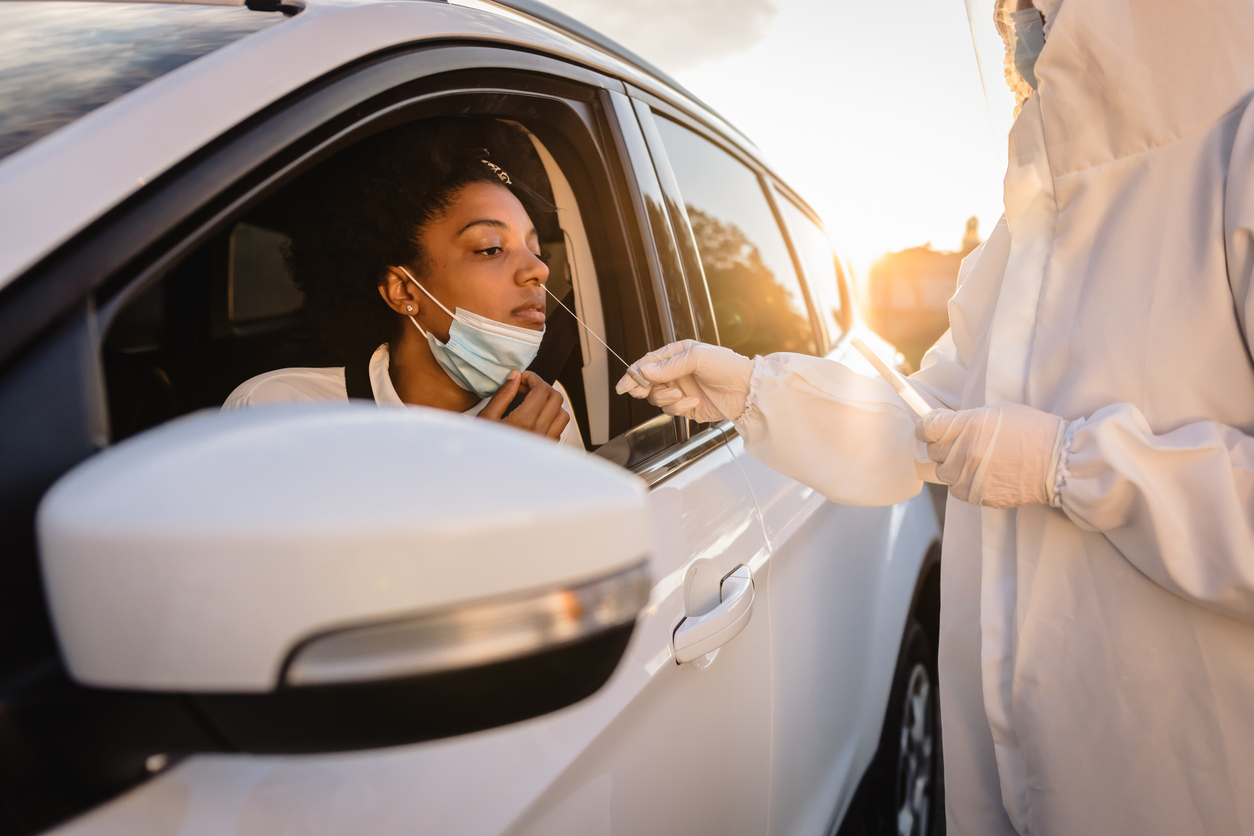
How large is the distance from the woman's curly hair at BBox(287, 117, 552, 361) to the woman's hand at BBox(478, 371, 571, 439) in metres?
0.39

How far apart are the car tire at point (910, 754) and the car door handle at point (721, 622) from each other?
3.80 feet

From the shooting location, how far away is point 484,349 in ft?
5.46

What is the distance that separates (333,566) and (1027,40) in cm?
174

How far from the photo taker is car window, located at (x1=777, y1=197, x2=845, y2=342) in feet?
10.0

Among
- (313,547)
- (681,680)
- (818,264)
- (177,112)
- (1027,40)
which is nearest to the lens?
(313,547)

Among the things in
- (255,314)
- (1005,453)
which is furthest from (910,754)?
(255,314)

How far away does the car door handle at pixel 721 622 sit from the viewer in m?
1.23

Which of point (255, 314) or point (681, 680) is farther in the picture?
point (255, 314)

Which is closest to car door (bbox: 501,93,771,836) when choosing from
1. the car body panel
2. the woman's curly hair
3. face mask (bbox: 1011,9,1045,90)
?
the car body panel

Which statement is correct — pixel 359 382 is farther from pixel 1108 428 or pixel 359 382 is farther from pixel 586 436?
pixel 1108 428

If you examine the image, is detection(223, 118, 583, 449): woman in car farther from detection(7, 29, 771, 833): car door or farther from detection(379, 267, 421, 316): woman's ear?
detection(7, 29, 771, 833): car door

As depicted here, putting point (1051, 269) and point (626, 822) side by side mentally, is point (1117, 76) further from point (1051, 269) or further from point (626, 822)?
point (626, 822)

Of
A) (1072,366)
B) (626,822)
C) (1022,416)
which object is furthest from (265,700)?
(1072,366)

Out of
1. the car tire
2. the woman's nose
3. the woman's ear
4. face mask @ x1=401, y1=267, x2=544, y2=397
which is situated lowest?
the car tire
